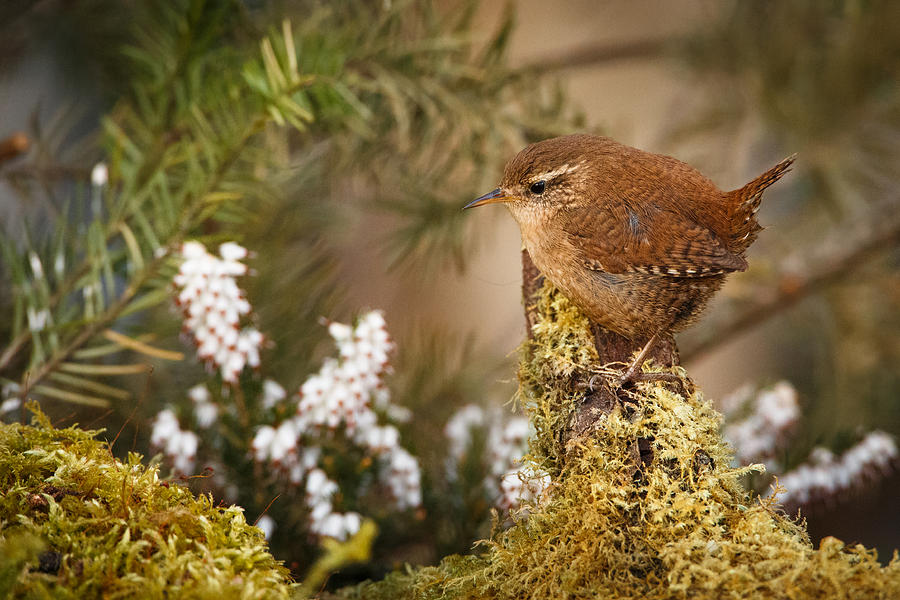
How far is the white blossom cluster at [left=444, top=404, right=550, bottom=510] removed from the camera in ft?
3.66

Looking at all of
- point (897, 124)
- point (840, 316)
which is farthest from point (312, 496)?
point (897, 124)

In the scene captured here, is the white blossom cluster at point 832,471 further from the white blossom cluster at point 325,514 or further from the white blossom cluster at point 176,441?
the white blossom cluster at point 176,441

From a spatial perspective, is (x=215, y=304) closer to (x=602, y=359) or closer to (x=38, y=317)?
(x=38, y=317)

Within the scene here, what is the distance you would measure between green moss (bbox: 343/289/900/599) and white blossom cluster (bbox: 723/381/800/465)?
1.65ft

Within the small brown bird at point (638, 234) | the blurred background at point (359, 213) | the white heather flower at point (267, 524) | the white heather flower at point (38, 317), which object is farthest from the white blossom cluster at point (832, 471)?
the white heather flower at point (38, 317)

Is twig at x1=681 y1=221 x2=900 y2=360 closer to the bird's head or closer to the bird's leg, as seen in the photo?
the bird's head

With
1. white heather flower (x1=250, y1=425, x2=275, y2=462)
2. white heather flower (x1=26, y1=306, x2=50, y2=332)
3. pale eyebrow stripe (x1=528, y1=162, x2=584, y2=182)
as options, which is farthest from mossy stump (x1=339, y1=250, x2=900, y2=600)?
white heather flower (x1=26, y1=306, x2=50, y2=332)

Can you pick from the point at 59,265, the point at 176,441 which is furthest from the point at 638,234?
the point at 59,265

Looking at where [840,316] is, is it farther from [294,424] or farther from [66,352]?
[66,352]

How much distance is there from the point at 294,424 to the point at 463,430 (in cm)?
39

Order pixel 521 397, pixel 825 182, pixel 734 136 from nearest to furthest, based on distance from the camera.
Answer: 1. pixel 521 397
2. pixel 825 182
3. pixel 734 136

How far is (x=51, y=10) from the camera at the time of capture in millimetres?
1642

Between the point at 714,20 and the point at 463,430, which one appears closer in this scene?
the point at 463,430

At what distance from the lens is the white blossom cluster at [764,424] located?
1379 millimetres
